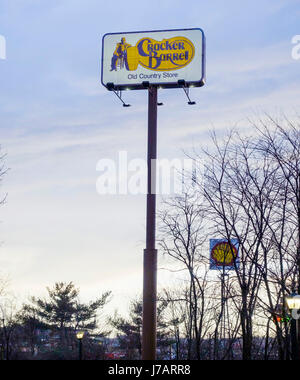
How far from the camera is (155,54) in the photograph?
728 inches

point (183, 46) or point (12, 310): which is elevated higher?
point (183, 46)

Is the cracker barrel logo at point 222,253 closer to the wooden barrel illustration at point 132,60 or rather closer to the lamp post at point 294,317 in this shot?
the lamp post at point 294,317

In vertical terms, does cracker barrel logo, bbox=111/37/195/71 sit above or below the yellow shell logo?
above

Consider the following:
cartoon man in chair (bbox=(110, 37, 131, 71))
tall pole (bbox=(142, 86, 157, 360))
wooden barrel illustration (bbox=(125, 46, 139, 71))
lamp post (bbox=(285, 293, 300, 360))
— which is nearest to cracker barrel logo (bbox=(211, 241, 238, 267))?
lamp post (bbox=(285, 293, 300, 360))

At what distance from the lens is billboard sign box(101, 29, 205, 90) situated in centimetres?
1817

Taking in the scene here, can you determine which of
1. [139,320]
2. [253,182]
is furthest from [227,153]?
[139,320]

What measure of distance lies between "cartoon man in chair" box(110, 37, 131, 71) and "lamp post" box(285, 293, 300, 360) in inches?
386

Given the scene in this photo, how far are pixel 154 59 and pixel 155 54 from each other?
0.71 feet

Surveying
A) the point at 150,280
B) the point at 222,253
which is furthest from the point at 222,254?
the point at 150,280

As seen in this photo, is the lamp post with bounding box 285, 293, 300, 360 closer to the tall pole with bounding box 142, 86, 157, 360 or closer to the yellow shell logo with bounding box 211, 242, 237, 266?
the tall pole with bounding box 142, 86, 157, 360
